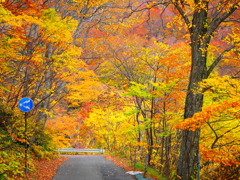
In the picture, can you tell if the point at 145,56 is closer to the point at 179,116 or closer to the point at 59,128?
the point at 179,116

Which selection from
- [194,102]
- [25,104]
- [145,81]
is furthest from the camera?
[145,81]

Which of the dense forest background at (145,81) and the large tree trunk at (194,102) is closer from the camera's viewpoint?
the dense forest background at (145,81)

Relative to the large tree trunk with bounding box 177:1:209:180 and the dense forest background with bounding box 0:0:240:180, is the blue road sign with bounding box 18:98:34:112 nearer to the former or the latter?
the dense forest background with bounding box 0:0:240:180

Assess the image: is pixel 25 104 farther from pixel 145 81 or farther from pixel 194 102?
pixel 145 81

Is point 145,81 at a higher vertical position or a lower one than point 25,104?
higher

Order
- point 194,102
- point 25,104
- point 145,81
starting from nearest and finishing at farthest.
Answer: point 194,102 < point 25,104 < point 145,81

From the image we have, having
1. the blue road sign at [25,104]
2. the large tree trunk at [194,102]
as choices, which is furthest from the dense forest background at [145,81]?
the blue road sign at [25,104]

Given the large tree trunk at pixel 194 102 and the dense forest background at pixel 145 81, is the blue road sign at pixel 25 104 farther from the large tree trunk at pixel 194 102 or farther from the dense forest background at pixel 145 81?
the large tree trunk at pixel 194 102

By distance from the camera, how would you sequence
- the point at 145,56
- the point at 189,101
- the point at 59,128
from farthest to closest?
the point at 59,128 < the point at 145,56 < the point at 189,101

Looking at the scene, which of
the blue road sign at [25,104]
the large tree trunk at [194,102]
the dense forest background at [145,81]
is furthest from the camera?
the blue road sign at [25,104]

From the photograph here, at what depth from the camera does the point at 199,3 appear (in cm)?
Result: 729

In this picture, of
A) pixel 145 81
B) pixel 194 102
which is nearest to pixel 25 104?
pixel 194 102

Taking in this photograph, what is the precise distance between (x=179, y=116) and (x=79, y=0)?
382 inches

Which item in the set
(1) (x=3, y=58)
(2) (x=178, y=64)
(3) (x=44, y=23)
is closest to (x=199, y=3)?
(2) (x=178, y=64)
